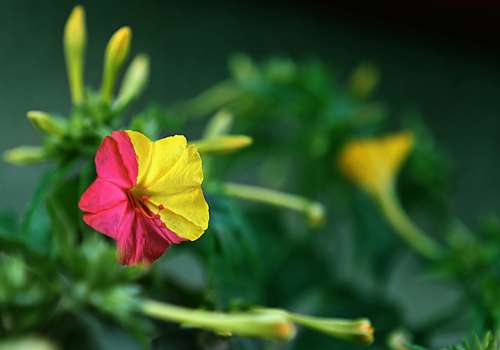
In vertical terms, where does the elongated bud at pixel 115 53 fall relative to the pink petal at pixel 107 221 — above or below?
above

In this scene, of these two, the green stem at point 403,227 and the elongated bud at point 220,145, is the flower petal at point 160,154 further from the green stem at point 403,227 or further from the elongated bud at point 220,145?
the green stem at point 403,227

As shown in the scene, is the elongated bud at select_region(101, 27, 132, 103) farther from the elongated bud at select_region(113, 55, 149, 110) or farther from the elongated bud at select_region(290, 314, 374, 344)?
A: the elongated bud at select_region(290, 314, 374, 344)

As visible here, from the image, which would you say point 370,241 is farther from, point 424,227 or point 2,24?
point 2,24

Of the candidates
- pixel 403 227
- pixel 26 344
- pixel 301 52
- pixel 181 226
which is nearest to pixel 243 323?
pixel 181 226

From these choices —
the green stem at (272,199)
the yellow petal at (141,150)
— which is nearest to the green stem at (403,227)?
the green stem at (272,199)

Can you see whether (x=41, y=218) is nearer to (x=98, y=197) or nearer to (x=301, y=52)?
(x=98, y=197)

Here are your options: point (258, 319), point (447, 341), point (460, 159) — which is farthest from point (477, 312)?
point (460, 159)
